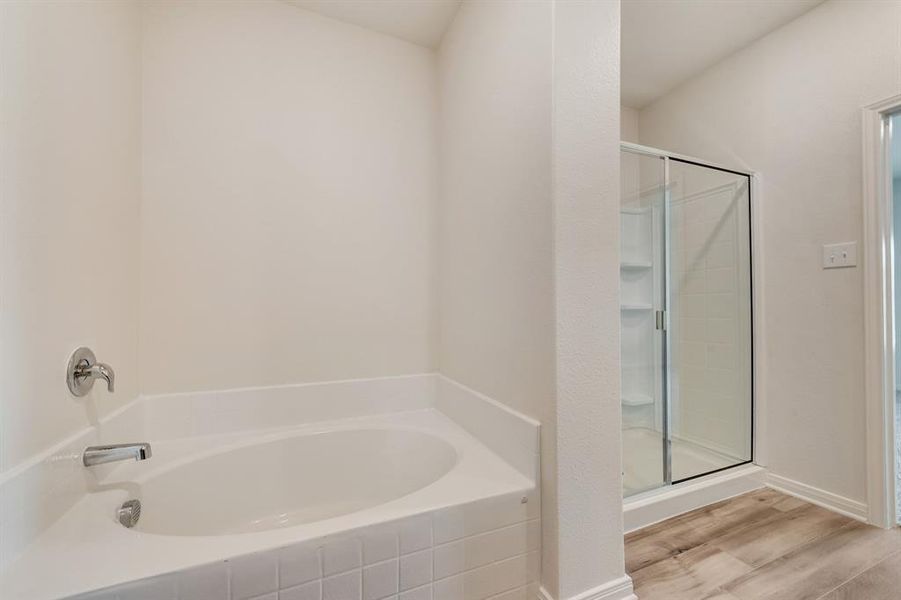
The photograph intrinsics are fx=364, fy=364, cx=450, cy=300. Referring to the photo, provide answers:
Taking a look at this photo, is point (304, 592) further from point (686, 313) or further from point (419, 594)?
point (686, 313)

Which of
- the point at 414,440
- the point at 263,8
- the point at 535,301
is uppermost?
the point at 263,8

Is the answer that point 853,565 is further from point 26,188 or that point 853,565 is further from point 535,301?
point 26,188

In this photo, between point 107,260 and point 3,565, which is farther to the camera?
point 107,260

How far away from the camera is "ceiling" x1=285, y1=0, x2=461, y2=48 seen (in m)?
1.65

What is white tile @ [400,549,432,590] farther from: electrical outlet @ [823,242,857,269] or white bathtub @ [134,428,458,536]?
electrical outlet @ [823,242,857,269]

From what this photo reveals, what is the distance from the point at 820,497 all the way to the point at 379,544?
204 cm

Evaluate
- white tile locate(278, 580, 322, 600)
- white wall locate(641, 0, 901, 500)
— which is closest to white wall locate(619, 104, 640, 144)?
white wall locate(641, 0, 901, 500)

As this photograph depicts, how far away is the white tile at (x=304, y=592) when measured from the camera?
0.85 metres

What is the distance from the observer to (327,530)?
894mm

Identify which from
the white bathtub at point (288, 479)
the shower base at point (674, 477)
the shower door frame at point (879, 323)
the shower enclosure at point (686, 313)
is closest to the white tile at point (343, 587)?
the white bathtub at point (288, 479)

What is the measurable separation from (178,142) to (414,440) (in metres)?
1.59

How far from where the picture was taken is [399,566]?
0.95 m

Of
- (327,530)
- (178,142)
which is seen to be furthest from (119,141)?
(327,530)

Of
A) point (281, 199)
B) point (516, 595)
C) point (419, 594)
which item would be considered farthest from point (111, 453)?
point (516, 595)
